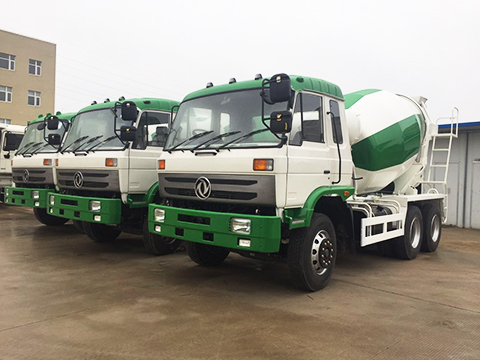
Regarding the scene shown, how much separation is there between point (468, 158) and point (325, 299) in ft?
32.5

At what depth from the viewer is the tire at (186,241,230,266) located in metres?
6.55

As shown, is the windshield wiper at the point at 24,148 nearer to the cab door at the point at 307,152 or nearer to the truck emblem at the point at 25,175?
the truck emblem at the point at 25,175

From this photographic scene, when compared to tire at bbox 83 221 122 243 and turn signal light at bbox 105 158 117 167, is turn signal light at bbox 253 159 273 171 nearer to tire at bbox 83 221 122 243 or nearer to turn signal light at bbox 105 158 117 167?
turn signal light at bbox 105 158 117 167

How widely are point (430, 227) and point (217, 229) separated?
5406 millimetres

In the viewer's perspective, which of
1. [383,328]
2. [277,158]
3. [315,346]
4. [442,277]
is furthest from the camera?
[442,277]

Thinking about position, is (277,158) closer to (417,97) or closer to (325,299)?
(325,299)

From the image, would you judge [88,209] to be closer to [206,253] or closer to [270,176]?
[206,253]

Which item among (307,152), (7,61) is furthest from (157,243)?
(7,61)

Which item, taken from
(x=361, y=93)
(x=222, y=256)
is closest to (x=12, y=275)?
(x=222, y=256)

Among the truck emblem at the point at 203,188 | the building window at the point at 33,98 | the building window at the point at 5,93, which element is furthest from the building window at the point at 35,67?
the truck emblem at the point at 203,188

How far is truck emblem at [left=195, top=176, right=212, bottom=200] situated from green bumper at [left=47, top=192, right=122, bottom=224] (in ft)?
7.49

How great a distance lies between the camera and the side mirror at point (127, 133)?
688 cm

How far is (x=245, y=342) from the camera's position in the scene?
384 cm

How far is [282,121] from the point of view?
14.9 ft
